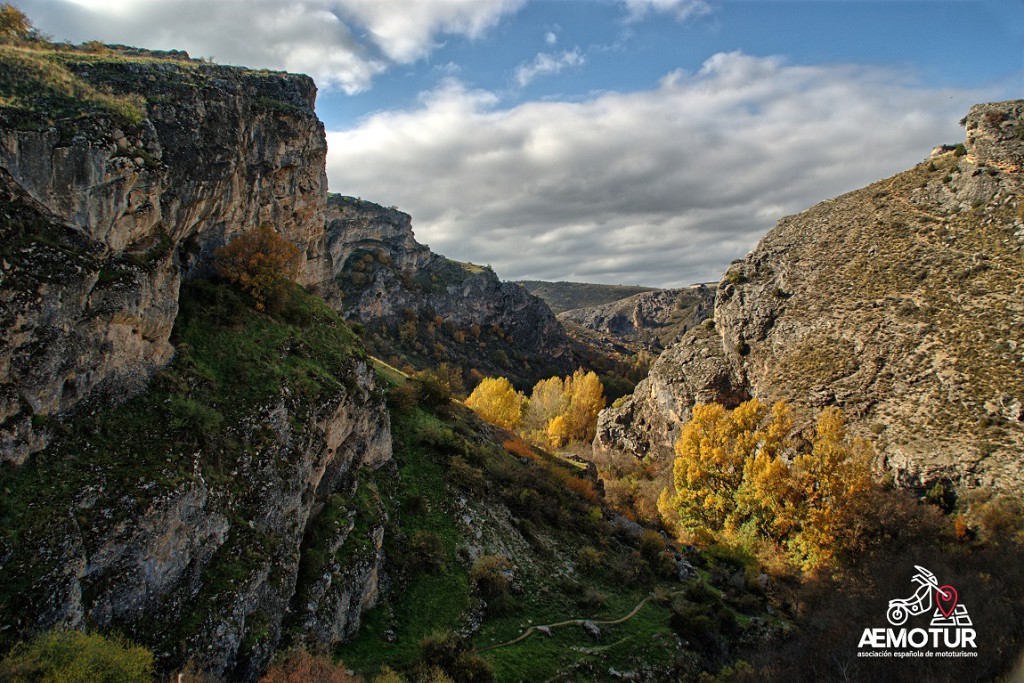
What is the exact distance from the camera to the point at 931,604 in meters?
19.7

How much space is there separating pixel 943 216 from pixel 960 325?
15.5 meters

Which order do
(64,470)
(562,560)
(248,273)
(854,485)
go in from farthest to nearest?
(854,485) → (562,560) → (248,273) → (64,470)

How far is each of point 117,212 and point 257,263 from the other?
6649mm

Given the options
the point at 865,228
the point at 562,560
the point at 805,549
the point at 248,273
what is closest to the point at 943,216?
the point at 865,228

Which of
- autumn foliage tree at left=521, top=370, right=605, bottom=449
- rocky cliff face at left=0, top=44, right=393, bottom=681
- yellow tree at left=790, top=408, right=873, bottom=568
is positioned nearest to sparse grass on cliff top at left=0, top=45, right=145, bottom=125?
rocky cliff face at left=0, top=44, right=393, bottom=681

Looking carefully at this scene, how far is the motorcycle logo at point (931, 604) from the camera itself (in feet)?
59.8

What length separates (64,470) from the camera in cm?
1183

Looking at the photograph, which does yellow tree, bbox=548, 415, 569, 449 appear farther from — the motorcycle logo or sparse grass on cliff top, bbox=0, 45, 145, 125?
sparse grass on cliff top, bbox=0, 45, 145, 125

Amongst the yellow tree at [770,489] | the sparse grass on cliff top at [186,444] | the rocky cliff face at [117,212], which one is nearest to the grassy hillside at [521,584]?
the yellow tree at [770,489]

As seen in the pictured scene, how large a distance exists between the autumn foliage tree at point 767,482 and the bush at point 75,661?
32894 mm

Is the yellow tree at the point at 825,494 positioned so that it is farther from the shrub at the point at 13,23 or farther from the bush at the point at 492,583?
the shrub at the point at 13,23

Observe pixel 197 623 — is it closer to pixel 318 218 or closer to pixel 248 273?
pixel 248 273

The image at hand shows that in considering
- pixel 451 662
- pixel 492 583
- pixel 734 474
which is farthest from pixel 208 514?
pixel 734 474

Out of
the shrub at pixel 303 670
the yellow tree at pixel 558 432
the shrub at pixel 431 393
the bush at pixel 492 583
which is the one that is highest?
the shrub at pixel 431 393
